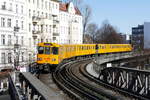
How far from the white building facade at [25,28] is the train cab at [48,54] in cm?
708

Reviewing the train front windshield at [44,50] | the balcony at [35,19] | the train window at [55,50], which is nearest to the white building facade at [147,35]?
the balcony at [35,19]

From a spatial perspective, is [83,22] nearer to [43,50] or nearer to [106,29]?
[106,29]

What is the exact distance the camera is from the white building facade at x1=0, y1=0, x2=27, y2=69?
4800cm

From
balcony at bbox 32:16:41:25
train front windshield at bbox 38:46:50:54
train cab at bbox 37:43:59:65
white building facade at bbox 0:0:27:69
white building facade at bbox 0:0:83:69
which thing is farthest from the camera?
balcony at bbox 32:16:41:25

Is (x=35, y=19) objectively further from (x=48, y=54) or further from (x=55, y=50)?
(x=48, y=54)

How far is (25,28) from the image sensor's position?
5472 cm

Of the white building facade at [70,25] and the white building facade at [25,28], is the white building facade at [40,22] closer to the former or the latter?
the white building facade at [25,28]

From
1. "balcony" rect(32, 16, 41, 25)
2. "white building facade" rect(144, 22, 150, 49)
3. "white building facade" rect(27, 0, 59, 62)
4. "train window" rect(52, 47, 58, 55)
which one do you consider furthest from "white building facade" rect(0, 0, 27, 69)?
"white building facade" rect(144, 22, 150, 49)

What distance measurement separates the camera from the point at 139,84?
53.7 feet

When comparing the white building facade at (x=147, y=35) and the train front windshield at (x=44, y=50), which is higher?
the white building facade at (x=147, y=35)

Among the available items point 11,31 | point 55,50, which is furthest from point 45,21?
point 55,50

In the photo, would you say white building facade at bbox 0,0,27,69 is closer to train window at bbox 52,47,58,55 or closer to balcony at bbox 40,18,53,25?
balcony at bbox 40,18,53,25

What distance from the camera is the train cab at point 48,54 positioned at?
29.8 meters

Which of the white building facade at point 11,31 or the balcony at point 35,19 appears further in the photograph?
the balcony at point 35,19
